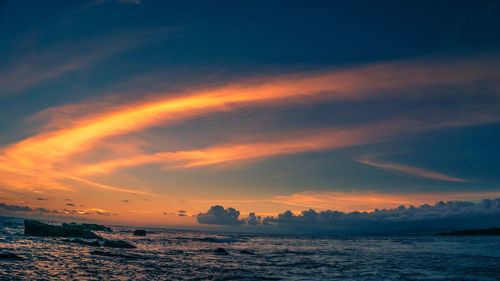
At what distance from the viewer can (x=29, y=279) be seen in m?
18.9

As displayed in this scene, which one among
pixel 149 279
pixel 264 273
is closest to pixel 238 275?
pixel 264 273

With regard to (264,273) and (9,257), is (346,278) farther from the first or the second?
(9,257)

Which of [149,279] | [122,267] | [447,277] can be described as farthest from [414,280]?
[122,267]

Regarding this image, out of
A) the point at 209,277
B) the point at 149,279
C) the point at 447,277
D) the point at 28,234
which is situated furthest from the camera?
the point at 28,234

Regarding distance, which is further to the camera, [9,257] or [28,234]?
[28,234]

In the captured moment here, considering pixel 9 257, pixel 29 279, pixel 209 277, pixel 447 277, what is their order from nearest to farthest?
pixel 29 279
pixel 209 277
pixel 447 277
pixel 9 257

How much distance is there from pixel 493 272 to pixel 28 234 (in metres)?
69.1

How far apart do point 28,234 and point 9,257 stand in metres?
39.8

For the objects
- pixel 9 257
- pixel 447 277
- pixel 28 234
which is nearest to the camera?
pixel 447 277

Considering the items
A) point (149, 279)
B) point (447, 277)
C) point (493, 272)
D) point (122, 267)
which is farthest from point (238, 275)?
point (493, 272)

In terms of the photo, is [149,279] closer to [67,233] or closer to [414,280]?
[414,280]

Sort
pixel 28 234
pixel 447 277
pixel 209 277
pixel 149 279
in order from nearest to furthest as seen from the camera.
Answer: pixel 149 279
pixel 209 277
pixel 447 277
pixel 28 234

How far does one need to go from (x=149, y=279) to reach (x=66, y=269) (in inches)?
280

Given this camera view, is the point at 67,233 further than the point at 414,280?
Yes
